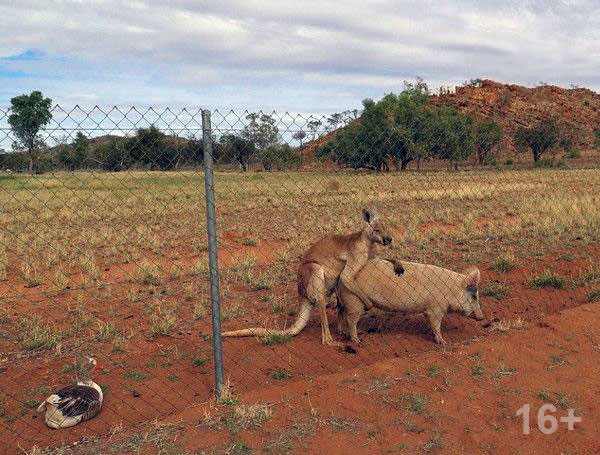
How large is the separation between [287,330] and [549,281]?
4119 millimetres

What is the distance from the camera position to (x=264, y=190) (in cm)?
2694

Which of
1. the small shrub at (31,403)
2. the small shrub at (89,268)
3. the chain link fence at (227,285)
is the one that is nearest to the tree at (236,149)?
the chain link fence at (227,285)

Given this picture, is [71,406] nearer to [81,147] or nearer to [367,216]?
[81,147]

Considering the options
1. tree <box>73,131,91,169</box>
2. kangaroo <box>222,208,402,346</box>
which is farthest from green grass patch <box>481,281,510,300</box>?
tree <box>73,131,91,169</box>

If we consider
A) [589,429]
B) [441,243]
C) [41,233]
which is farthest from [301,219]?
[589,429]

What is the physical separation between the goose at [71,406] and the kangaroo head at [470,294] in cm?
425

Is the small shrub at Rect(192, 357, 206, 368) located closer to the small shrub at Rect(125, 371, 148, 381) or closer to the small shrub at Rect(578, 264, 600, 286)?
the small shrub at Rect(125, 371, 148, 381)

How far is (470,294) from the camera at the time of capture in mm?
6934

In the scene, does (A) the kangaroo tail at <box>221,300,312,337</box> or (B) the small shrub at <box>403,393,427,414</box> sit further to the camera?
(A) the kangaroo tail at <box>221,300,312,337</box>

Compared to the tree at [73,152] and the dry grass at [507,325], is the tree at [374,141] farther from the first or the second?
the tree at [73,152]

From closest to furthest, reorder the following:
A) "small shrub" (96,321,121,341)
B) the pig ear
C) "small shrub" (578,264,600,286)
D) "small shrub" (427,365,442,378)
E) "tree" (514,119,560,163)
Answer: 1. "small shrub" (427,365,442,378)
2. the pig ear
3. "small shrub" (96,321,121,341)
4. "small shrub" (578,264,600,286)
5. "tree" (514,119,560,163)

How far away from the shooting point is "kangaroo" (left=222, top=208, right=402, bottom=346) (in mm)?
6609

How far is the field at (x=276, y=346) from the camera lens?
4492 mm

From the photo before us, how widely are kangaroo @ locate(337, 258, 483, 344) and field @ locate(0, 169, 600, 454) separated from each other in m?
0.33
